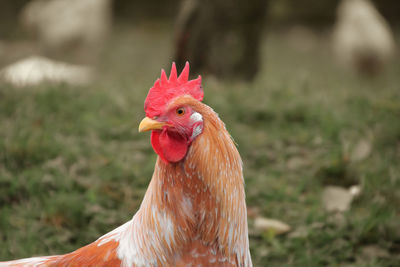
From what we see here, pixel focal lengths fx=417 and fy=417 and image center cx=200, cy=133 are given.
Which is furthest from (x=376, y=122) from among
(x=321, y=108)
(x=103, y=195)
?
(x=103, y=195)

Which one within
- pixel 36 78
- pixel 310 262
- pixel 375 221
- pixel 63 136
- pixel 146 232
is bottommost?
pixel 310 262

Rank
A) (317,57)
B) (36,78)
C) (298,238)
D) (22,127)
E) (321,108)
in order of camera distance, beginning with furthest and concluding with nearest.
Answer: (317,57) < (36,78) < (321,108) < (22,127) < (298,238)

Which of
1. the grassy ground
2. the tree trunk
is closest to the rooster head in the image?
the grassy ground

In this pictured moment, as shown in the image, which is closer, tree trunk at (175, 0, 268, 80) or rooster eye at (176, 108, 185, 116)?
rooster eye at (176, 108, 185, 116)

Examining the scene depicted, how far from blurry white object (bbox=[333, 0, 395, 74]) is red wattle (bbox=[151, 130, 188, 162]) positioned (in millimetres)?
8477

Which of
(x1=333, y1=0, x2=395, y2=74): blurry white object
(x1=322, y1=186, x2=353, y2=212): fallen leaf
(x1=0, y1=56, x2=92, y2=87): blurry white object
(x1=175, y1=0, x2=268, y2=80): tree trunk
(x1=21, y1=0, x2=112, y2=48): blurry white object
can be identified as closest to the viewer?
(x1=322, y1=186, x2=353, y2=212): fallen leaf

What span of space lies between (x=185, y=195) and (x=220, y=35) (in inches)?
195

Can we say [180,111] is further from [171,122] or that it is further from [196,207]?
[196,207]

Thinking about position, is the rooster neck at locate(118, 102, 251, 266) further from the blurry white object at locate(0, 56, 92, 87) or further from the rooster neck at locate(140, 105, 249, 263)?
the blurry white object at locate(0, 56, 92, 87)

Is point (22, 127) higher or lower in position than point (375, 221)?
higher

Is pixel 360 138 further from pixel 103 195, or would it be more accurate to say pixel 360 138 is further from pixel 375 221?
pixel 103 195

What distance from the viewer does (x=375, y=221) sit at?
3240 mm

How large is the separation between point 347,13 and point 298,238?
27.0 feet

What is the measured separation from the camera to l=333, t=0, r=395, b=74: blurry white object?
926 centimetres
